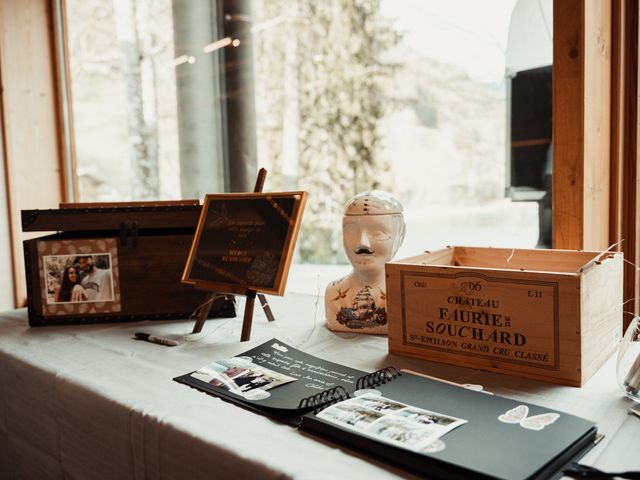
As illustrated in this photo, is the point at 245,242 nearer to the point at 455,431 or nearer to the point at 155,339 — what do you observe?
the point at 155,339

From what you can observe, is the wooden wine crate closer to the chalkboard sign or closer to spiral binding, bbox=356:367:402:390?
spiral binding, bbox=356:367:402:390

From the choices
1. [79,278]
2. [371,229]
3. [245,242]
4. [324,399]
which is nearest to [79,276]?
[79,278]

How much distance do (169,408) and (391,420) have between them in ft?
1.21

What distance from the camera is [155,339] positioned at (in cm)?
128

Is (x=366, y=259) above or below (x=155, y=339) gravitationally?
above

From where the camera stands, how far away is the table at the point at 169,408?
29.0 inches

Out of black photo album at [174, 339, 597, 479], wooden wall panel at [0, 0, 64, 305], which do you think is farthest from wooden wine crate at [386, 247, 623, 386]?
wooden wall panel at [0, 0, 64, 305]

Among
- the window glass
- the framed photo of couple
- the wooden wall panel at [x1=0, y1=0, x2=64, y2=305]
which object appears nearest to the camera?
the framed photo of couple

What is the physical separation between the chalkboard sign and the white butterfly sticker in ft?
1.91

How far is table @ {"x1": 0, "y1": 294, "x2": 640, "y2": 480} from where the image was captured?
737 millimetres

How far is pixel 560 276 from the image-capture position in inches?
35.4

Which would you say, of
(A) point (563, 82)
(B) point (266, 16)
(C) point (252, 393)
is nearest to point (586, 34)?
(A) point (563, 82)

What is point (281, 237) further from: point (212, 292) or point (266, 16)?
point (266, 16)

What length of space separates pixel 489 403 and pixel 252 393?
1.24 feet
